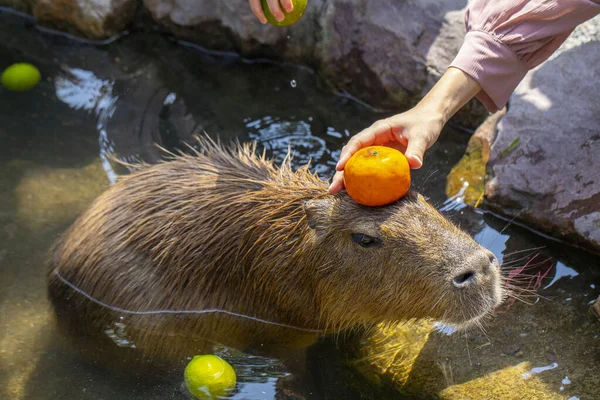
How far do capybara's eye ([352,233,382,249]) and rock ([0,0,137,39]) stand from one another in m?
3.16

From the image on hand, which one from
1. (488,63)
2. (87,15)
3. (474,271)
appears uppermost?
(488,63)

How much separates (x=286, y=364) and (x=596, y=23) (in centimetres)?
262

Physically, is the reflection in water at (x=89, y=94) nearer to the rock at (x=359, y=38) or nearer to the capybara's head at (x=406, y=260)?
the rock at (x=359, y=38)

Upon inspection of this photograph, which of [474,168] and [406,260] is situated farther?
[474,168]

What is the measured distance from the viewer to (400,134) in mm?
2873

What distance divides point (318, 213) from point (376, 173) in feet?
1.58

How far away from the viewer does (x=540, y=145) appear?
3.77 metres

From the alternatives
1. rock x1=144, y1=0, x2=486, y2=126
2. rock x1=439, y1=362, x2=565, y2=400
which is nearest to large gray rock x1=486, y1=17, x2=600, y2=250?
rock x1=144, y1=0, x2=486, y2=126

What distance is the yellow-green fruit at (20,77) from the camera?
488cm

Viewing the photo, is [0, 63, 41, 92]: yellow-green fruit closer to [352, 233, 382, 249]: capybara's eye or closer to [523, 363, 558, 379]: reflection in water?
[352, 233, 382, 249]: capybara's eye

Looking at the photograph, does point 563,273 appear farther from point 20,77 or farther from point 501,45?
point 20,77

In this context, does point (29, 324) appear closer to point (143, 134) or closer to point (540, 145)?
point (143, 134)

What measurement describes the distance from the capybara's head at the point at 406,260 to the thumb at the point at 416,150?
217 mm

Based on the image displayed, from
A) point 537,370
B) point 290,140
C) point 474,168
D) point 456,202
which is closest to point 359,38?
point 290,140
